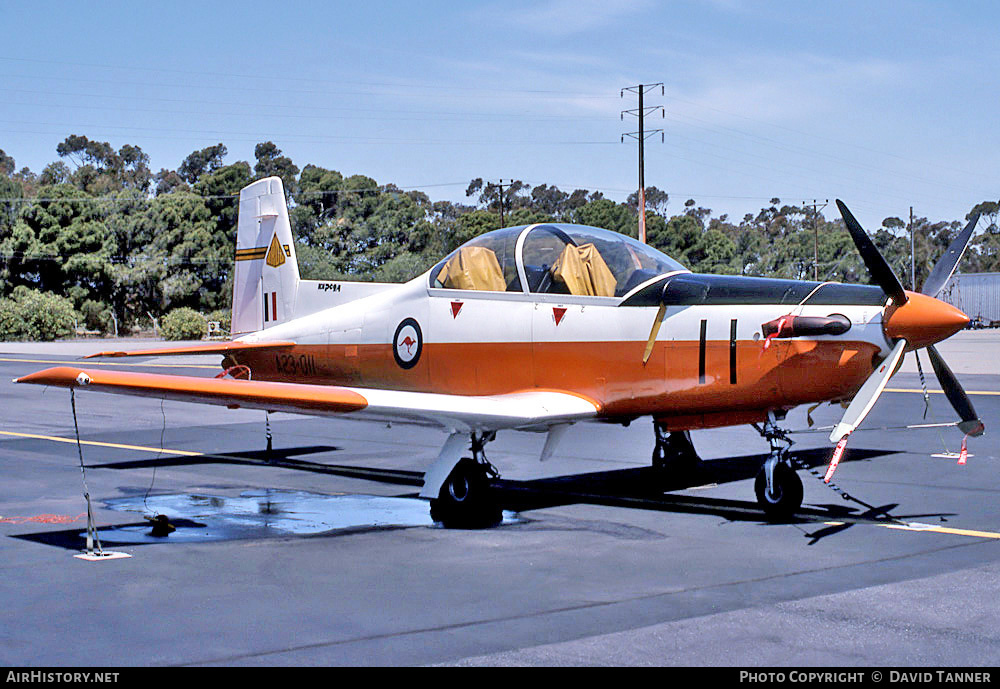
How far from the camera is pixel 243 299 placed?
12969mm

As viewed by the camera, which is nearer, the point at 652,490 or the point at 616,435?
the point at 652,490

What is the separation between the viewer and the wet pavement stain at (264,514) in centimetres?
851

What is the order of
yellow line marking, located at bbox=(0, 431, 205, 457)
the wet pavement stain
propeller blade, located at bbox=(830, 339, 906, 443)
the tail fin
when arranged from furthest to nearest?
yellow line marking, located at bbox=(0, 431, 205, 457) → the tail fin → the wet pavement stain → propeller blade, located at bbox=(830, 339, 906, 443)

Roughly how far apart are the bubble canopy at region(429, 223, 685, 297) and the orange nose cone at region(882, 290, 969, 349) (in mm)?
2070

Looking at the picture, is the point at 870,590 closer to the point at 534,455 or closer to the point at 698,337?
the point at 698,337

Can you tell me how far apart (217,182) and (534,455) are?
74.1 meters

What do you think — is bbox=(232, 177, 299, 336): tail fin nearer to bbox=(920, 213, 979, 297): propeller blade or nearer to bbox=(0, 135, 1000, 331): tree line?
bbox=(920, 213, 979, 297): propeller blade

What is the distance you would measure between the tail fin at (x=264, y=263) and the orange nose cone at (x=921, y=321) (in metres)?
6.98

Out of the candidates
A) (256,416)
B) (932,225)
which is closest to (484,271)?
(256,416)

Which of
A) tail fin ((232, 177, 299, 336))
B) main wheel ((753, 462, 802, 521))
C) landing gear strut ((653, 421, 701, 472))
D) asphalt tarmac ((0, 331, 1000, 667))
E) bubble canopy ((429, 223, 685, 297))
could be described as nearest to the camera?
asphalt tarmac ((0, 331, 1000, 667))

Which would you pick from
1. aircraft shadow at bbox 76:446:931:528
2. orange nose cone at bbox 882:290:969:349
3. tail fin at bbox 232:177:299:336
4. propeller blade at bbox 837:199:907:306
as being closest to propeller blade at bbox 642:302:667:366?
aircraft shadow at bbox 76:446:931:528

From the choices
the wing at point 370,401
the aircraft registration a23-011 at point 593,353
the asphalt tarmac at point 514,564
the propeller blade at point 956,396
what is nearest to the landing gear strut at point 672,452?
the aircraft registration a23-011 at point 593,353

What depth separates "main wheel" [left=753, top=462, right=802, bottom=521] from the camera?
8617 mm

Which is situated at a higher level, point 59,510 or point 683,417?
point 683,417
